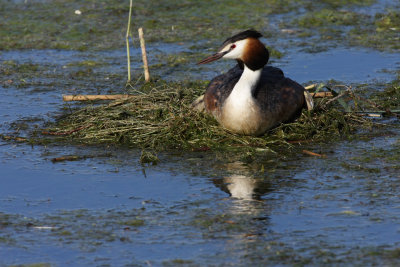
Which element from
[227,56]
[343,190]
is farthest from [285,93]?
[343,190]

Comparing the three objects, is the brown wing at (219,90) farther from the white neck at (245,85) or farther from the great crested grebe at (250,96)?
the white neck at (245,85)

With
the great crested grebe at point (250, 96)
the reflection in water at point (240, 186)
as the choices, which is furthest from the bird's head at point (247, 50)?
the reflection in water at point (240, 186)

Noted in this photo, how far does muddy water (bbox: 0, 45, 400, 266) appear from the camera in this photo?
527 cm

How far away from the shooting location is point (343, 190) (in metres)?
6.40

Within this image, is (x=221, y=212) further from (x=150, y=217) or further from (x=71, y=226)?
(x=71, y=226)

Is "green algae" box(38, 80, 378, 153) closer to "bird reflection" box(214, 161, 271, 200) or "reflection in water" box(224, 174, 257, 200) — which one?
"bird reflection" box(214, 161, 271, 200)

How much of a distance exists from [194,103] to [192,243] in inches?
128

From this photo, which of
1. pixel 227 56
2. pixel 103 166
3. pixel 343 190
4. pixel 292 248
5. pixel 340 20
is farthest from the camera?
pixel 340 20

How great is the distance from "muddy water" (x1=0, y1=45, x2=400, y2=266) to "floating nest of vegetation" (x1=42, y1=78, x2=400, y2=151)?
0.84 feet

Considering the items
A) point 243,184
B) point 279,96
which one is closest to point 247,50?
point 279,96

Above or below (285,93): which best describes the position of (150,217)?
below

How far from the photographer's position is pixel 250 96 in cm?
765

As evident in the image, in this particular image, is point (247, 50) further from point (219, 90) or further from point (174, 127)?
point (174, 127)

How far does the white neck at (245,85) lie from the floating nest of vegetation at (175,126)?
40 cm
